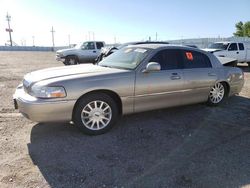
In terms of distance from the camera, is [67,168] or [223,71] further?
[223,71]

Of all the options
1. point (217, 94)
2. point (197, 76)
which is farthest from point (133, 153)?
point (217, 94)

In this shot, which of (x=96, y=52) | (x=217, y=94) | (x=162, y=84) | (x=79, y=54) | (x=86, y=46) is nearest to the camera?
(x=162, y=84)

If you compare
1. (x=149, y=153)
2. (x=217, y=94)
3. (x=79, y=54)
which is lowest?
(x=149, y=153)

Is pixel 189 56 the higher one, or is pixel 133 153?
pixel 189 56

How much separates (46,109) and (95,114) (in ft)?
2.76

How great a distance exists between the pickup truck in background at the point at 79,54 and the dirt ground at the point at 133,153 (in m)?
12.9

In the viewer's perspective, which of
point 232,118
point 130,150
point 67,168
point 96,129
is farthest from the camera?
point 232,118

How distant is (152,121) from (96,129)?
1297 millimetres

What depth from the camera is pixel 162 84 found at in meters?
5.14

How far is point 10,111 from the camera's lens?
19.8ft

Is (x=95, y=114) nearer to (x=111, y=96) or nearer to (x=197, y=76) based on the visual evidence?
(x=111, y=96)

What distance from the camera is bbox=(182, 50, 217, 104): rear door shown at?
564 cm

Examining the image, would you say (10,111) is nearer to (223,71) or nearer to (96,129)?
(96,129)

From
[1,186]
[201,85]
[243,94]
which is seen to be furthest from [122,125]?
[243,94]
